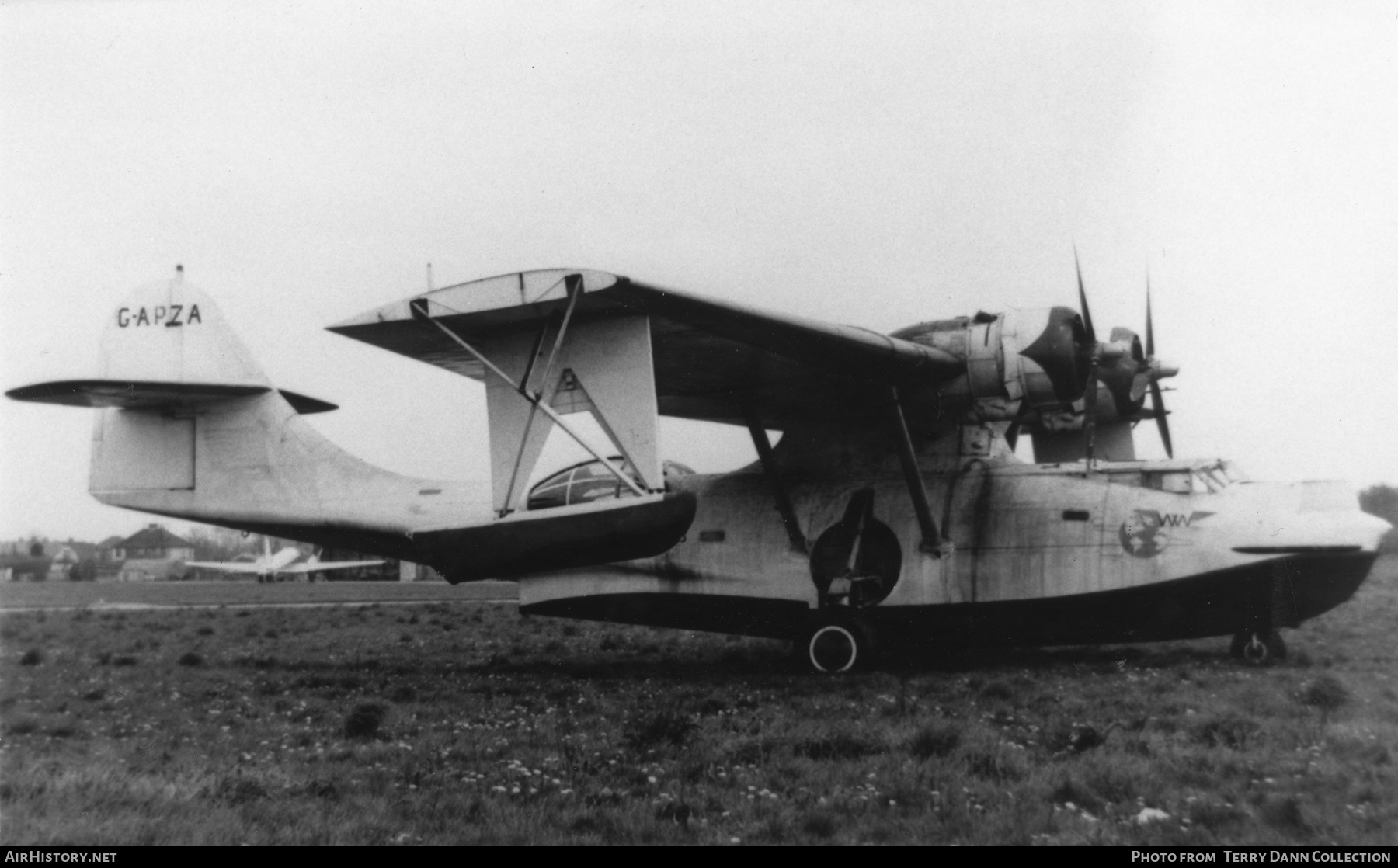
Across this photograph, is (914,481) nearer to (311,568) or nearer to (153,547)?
(311,568)

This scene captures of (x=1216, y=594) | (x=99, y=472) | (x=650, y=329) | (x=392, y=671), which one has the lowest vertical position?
(x=392, y=671)

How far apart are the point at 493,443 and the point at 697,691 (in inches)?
117

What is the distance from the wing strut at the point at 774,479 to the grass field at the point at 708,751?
1521 mm

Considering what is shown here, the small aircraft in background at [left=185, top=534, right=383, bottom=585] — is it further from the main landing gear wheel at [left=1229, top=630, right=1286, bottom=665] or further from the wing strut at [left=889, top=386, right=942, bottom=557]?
the main landing gear wheel at [left=1229, top=630, right=1286, bottom=665]

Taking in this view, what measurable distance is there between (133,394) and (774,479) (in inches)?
287

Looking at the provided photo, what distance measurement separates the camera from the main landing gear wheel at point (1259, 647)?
1088cm

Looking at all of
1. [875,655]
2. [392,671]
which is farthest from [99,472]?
[875,655]

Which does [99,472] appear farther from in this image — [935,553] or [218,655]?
[935,553]

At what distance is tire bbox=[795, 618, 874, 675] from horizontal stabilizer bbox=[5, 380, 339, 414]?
728 cm

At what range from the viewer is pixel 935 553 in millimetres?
11477

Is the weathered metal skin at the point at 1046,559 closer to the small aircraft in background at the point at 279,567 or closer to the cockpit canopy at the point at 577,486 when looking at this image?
the cockpit canopy at the point at 577,486

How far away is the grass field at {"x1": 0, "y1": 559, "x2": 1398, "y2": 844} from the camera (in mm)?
4766

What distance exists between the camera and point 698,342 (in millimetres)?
10273

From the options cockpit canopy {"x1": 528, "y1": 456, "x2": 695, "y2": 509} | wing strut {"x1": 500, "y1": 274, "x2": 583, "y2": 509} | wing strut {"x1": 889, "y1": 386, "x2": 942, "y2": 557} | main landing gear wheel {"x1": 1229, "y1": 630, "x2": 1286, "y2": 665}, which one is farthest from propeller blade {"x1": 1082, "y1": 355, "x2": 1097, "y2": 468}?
wing strut {"x1": 500, "y1": 274, "x2": 583, "y2": 509}
